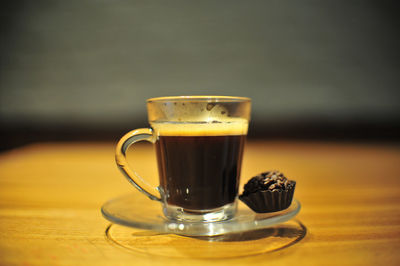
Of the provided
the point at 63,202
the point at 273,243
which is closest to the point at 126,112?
the point at 63,202

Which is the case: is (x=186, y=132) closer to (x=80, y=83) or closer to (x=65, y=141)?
(x=65, y=141)

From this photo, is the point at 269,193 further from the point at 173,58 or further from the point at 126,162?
the point at 173,58

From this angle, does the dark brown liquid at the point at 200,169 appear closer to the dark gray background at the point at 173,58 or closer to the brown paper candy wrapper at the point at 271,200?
the brown paper candy wrapper at the point at 271,200

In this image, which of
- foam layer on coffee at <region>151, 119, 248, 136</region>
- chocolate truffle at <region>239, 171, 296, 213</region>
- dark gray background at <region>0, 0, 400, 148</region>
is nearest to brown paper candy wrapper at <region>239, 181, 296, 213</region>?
chocolate truffle at <region>239, 171, 296, 213</region>

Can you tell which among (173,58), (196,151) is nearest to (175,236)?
(196,151)

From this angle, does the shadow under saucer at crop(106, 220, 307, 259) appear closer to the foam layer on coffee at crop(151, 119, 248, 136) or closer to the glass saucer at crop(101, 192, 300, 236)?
the glass saucer at crop(101, 192, 300, 236)
